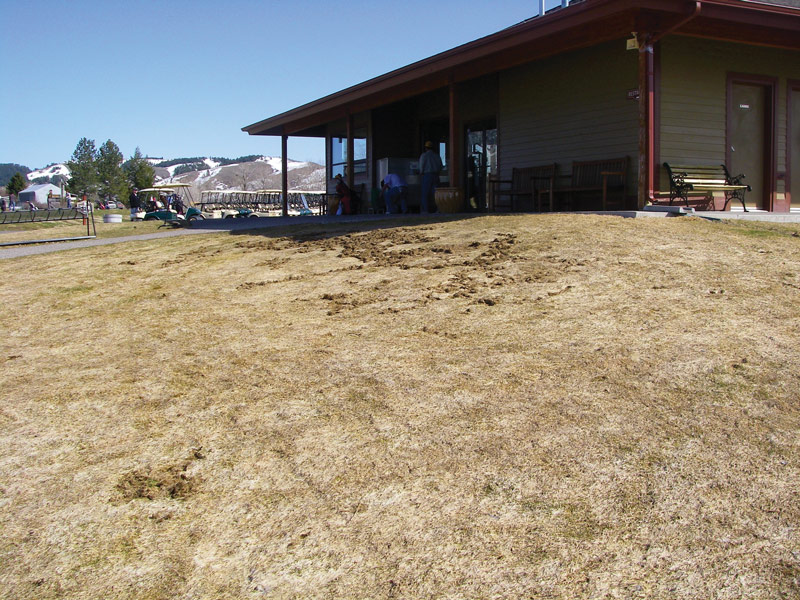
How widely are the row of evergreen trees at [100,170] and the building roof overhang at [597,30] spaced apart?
81.7 m

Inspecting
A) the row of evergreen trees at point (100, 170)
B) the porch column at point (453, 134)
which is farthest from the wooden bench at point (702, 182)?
the row of evergreen trees at point (100, 170)

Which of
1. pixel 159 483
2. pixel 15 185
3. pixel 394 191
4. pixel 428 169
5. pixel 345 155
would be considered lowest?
pixel 159 483

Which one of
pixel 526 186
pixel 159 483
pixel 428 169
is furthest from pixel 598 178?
pixel 159 483

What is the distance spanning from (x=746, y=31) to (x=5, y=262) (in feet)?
39.2

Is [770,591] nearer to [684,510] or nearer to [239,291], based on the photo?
[684,510]

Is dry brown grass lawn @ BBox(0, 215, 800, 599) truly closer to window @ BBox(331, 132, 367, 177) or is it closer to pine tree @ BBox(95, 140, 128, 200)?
window @ BBox(331, 132, 367, 177)

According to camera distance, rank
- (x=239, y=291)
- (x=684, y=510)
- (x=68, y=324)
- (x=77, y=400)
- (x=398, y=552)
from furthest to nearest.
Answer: (x=239, y=291) → (x=68, y=324) → (x=77, y=400) → (x=684, y=510) → (x=398, y=552)

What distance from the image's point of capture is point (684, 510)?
2.58 metres

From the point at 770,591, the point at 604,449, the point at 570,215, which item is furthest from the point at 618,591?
the point at 570,215

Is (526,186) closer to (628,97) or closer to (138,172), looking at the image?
(628,97)

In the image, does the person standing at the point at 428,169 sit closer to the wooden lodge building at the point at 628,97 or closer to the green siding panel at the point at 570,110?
the wooden lodge building at the point at 628,97

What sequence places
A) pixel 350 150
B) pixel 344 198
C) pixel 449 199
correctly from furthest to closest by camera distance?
1. pixel 350 150
2. pixel 344 198
3. pixel 449 199

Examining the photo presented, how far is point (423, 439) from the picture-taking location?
3209 mm

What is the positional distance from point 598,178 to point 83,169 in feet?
301
